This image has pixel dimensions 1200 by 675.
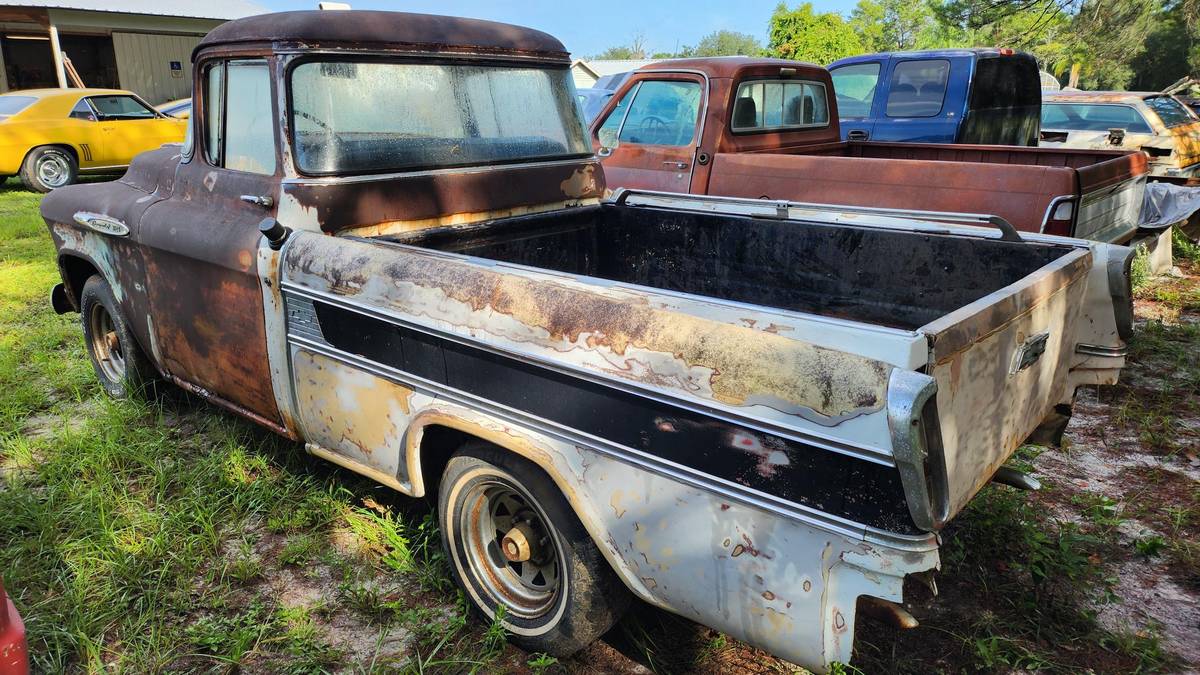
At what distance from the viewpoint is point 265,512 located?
335 centimetres

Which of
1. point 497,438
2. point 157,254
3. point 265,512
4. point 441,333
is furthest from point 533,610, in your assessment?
point 157,254

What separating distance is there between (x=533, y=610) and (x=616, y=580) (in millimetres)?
382

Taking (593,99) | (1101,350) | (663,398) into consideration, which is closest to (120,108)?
(593,99)

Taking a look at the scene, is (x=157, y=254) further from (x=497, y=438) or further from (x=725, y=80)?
(x=725, y=80)

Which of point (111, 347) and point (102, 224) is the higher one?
point (102, 224)

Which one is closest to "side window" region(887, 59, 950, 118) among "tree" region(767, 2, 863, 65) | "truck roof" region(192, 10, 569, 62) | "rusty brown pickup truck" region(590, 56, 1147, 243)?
"rusty brown pickup truck" region(590, 56, 1147, 243)

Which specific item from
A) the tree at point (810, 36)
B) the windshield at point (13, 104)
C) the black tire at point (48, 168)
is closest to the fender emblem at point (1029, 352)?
the black tire at point (48, 168)

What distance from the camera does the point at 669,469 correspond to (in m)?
1.94

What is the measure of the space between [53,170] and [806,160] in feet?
37.4

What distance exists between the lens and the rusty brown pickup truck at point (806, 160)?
14.5 feet

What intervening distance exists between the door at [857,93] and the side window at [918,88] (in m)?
0.21

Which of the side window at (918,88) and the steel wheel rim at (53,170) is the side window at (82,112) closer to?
the steel wheel rim at (53,170)

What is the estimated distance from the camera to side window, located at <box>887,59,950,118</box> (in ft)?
24.7

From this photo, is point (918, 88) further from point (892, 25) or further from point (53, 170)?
point (892, 25)
